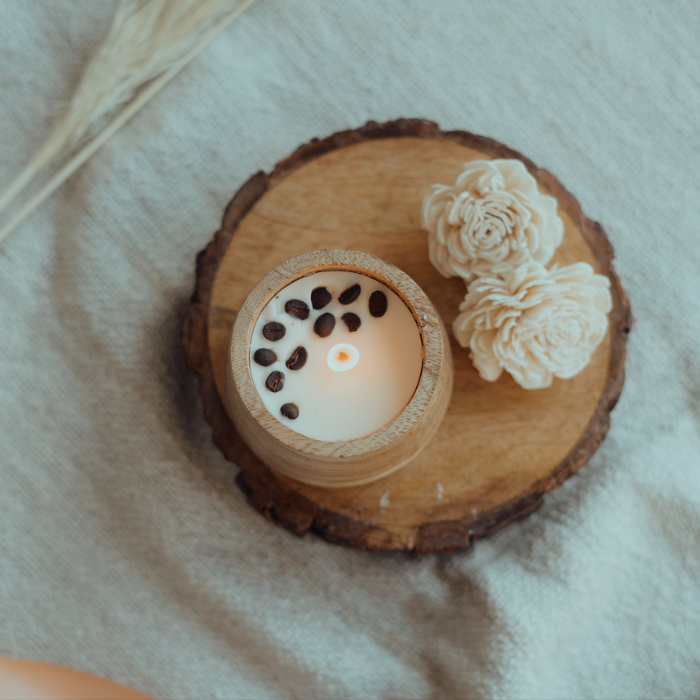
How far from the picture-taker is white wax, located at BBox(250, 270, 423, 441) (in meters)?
0.64

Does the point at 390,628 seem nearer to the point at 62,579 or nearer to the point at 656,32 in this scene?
the point at 62,579

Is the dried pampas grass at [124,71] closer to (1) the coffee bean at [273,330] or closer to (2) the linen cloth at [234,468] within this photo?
(2) the linen cloth at [234,468]

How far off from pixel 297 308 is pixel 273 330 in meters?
0.03

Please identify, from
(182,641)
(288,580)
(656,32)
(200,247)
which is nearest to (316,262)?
→ (200,247)

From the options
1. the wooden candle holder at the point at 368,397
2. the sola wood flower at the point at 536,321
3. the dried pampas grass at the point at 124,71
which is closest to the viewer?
the wooden candle holder at the point at 368,397

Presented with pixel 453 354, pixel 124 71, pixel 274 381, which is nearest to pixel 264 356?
pixel 274 381

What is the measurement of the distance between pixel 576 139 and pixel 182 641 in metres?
0.89

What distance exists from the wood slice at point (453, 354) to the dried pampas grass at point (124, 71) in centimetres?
25

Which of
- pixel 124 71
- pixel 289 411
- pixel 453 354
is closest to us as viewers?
pixel 289 411

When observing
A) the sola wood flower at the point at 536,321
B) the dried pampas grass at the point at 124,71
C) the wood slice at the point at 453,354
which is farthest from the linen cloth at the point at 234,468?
the sola wood flower at the point at 536,321

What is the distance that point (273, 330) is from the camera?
0.65 meters

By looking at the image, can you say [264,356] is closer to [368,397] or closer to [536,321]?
[368,397]

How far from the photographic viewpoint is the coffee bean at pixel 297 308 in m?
0.65

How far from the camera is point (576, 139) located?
985 millimetres
